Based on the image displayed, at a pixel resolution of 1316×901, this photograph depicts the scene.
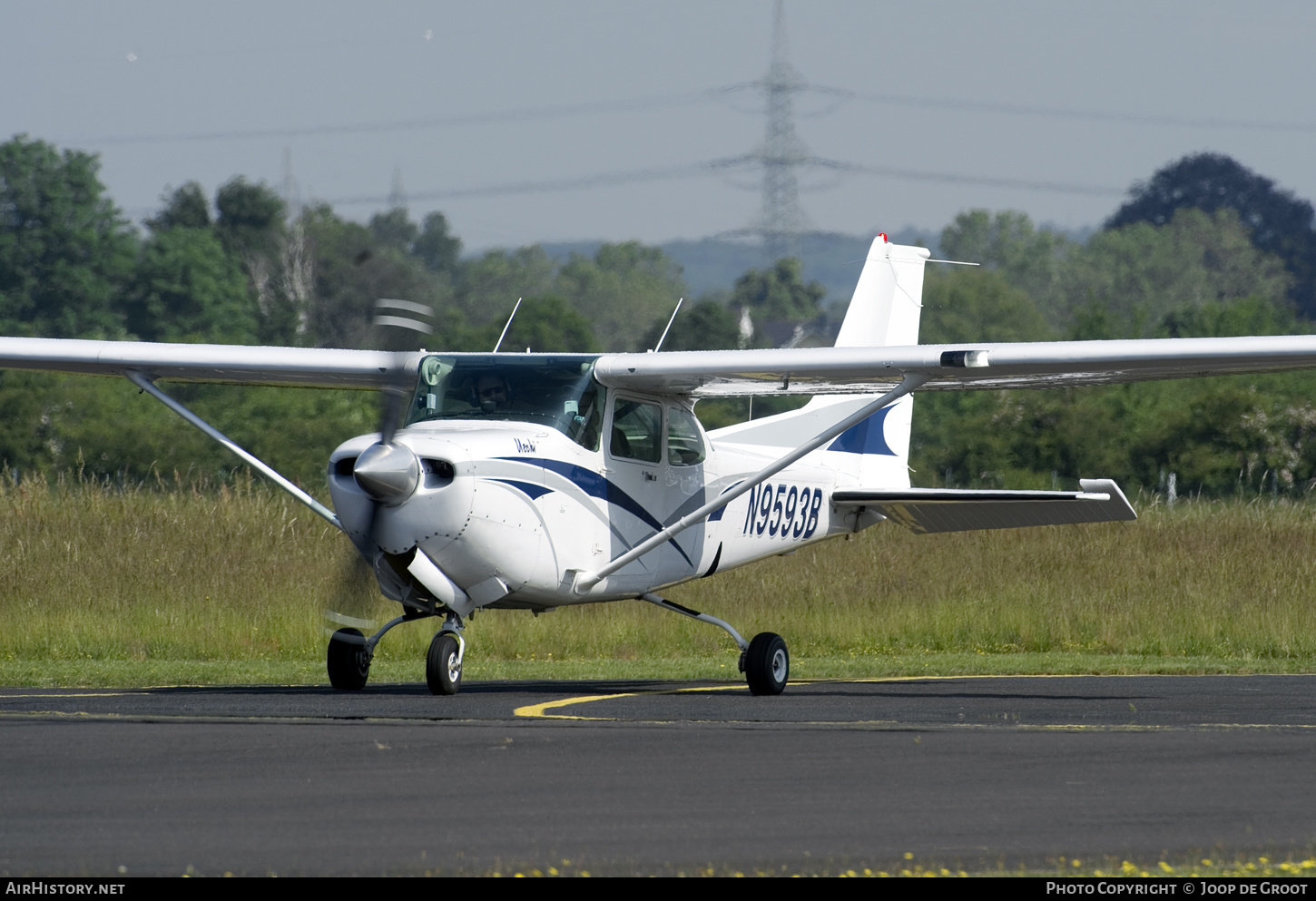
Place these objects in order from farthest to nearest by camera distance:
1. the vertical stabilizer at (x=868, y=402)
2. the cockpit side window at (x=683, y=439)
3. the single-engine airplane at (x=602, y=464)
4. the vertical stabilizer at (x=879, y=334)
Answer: the vertical stabilizer at (x=879, y=334) < the vertical stabilizer at (x=868, y=402) < the cockpit side window at (x=683, y=439) < the single-engine airplane at (x=602, y=464)

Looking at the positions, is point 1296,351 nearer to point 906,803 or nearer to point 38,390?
point 906,803

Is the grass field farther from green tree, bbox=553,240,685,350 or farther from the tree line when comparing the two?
green tree, bbox=553,240,685,350

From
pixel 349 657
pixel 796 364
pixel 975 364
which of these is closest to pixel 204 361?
pixel 349 657

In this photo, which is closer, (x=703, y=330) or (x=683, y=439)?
(x=683, y=439)

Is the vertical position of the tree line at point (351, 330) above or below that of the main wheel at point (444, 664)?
above

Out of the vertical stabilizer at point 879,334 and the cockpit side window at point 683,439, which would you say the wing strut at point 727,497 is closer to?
the cockpit side window at point 683,439

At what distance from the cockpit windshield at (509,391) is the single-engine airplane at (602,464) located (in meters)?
0.02

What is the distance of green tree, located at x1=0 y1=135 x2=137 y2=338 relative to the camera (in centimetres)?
5688

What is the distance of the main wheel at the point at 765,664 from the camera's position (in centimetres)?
1366

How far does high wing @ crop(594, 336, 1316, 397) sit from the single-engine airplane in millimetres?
21

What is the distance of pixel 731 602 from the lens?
21.2 metres

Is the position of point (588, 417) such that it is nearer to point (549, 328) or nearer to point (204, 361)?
point (204, 361)

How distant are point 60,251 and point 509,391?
52358mm

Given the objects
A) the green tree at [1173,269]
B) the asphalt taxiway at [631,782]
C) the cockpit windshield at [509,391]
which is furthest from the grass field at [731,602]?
the green tree at [1173,269]
